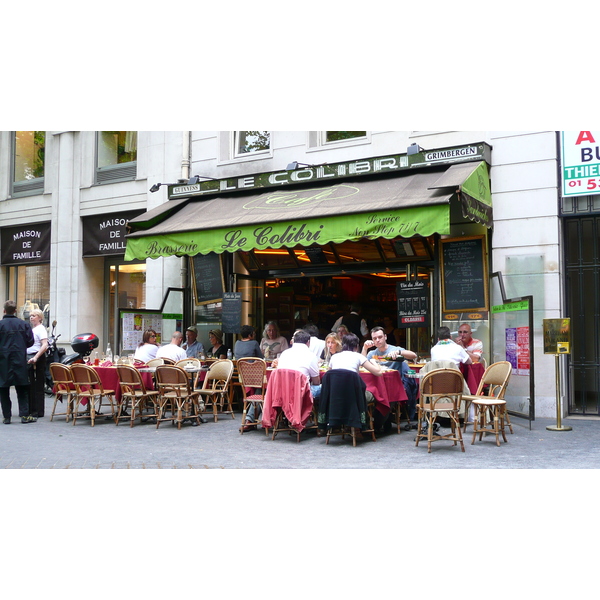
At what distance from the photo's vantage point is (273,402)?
8156 mm

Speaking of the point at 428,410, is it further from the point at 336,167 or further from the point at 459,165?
the point at 336,167

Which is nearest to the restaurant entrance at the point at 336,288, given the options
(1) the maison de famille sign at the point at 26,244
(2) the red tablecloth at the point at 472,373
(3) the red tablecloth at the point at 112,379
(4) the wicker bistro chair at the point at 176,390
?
(2) the red tablecloth at the point at 472,373

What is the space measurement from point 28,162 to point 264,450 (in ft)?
43.1

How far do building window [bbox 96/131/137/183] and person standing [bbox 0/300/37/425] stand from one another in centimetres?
617

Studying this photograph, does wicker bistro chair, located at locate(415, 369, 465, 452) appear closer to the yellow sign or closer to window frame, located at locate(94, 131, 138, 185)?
the yellow sign

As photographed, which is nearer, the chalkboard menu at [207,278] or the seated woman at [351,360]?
the seated woman at [351,360]

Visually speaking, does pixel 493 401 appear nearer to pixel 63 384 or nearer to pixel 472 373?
pixel 472 373

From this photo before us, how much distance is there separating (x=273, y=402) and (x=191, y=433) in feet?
4.70

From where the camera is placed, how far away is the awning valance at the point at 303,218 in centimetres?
880

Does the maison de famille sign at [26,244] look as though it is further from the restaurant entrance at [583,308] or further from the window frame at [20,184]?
the restaurant entrance at [583,308]

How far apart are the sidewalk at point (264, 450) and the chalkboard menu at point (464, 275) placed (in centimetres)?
203

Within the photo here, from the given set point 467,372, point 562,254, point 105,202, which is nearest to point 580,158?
point 562,254

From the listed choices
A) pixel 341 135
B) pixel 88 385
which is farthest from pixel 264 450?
pixel 341 135

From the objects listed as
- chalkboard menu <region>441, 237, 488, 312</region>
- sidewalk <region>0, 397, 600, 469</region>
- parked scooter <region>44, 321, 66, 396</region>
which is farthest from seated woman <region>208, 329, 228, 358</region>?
chalkboard menu <region>441, 237, 488, 312</region>
